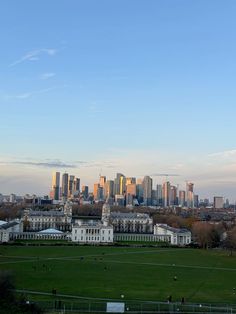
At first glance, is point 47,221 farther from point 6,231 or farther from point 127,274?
point 127,274

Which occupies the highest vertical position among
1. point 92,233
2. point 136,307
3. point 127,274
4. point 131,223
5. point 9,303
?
point 131,223

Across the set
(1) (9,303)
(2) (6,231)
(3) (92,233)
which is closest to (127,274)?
(1) (9,303)

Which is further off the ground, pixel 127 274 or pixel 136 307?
pixel 136 307

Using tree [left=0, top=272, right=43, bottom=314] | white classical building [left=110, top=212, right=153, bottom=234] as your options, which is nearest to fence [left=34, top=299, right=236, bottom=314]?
tree [left=0, top=272, right=43, bottom=314]

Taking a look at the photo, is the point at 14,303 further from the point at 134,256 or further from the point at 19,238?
the point at 19,238

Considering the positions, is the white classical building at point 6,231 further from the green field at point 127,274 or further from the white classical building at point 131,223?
the white classical building at point 131,223

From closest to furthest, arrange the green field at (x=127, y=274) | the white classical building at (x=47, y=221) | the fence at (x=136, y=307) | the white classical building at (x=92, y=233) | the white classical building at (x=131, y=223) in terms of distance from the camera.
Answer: the fence at (x=136, y=307) → the green field at (x=127, y=274) → the white classical building at (x=92, y=233) → the white classical building at (x=47, y=221) → the white classical building at (x=131, y=223)

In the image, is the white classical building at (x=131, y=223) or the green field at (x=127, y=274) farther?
the white classical building at (x=131, y=223)

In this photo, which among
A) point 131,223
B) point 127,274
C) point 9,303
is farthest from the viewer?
point 131,223

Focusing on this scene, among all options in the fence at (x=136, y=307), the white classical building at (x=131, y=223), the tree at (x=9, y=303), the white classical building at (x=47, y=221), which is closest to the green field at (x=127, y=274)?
the fence at (x=136, y=307)
